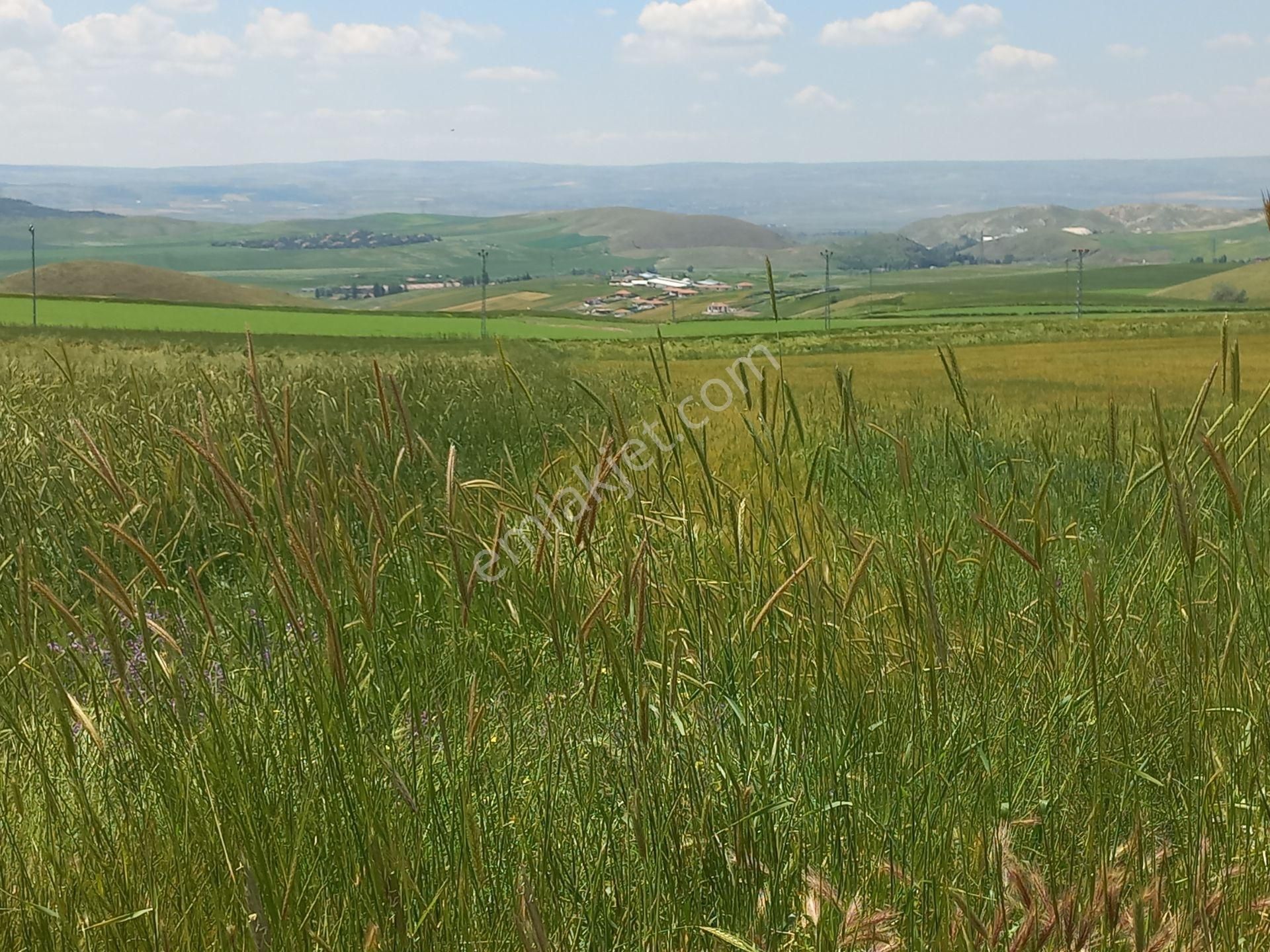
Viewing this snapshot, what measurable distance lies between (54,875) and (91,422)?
5.98m

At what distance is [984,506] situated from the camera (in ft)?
10.0

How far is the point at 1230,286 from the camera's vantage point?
170875mm

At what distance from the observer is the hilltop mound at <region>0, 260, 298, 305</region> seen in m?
96.1

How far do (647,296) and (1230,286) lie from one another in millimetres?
95288

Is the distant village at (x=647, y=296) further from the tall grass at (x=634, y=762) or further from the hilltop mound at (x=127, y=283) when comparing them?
the tall grass at (x=634, y=762)

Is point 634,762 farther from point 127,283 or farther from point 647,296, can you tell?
point 647,296

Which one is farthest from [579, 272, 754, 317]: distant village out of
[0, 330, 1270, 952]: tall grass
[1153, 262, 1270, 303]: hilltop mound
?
[0, 330, 1270, 952]: tall grass

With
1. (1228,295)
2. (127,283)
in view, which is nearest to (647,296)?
(127,283)

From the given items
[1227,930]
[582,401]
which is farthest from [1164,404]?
[1227,930]

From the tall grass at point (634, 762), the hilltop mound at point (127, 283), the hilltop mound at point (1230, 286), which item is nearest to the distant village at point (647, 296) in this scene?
the hilltop mound at point (127, 283)

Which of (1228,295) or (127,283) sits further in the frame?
(1228,295)

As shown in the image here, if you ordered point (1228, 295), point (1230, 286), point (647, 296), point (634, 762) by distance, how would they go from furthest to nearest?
point (1230, 286) → point (1228, 295) → point (647, 296) → point (634, 762)

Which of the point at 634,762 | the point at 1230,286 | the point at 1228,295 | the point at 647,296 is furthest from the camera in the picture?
the point at 1230,286

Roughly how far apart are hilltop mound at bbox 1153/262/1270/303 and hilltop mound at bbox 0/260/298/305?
133 m
